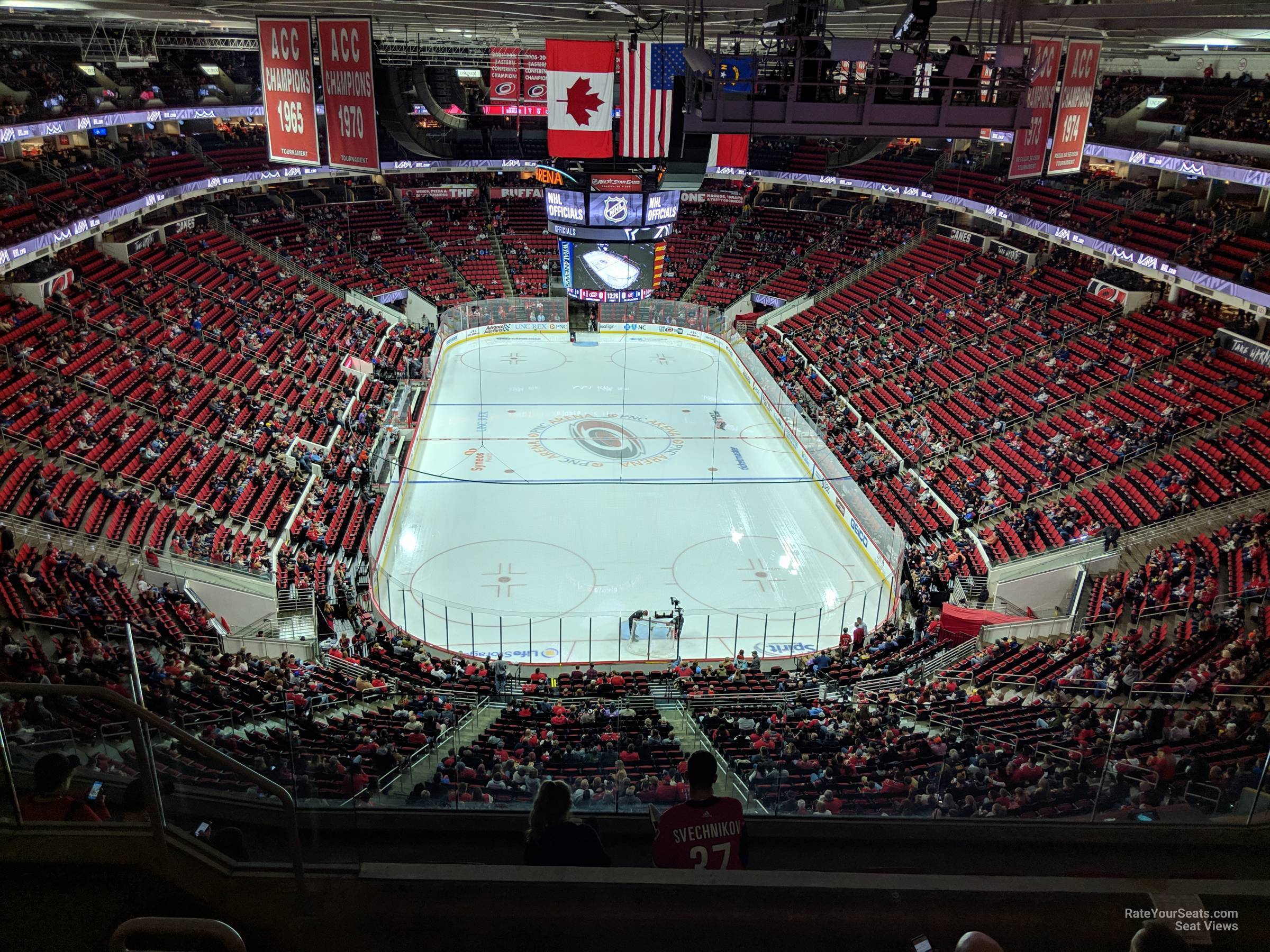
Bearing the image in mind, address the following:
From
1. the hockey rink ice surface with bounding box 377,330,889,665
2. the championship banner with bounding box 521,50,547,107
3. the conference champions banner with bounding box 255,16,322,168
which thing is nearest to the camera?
the conference champions banner with bounding box 255,16,322,168

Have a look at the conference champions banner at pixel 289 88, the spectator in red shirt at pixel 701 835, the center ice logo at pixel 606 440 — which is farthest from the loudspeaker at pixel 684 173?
the spectator in red shirt at pixel 701 835

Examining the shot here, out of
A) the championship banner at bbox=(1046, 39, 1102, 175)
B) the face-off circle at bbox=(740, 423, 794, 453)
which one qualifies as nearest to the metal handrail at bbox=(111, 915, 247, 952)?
the championship banner at bbox=(1046, 39, 1102, 175)

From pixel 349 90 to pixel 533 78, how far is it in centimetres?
1097

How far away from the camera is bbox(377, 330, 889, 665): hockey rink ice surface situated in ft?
51.2

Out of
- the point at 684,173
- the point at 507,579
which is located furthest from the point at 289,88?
the point at 507,579

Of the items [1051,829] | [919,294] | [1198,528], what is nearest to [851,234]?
[919,294]

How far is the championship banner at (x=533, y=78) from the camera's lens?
A: 20250 mm

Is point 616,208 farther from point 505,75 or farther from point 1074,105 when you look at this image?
point 1074,105

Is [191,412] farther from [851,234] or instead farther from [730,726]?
[851,234]

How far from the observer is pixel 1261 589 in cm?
1270

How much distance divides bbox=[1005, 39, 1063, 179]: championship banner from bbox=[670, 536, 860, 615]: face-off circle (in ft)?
26.6

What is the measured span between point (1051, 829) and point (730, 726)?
624 cm

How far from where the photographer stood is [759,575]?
17469 millimetres

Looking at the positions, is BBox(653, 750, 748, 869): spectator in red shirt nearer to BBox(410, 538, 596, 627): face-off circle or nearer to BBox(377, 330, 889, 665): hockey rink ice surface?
BBox(377, 330, 889, 665): hockey rink ice surface
